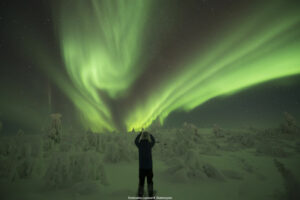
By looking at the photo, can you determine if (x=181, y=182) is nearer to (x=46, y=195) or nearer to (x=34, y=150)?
(x=46, y=195)

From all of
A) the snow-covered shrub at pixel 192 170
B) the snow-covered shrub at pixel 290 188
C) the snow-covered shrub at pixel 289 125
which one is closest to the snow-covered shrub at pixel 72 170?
the snow-covered shrub at pixel 192 170

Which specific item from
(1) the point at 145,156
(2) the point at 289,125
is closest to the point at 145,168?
(1) the point at 145,156

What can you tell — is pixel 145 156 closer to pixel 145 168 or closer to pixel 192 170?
pixel 145 168

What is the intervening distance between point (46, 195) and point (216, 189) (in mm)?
7191

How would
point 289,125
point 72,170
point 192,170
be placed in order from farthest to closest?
point 289,125, point 192,170, point 72,170

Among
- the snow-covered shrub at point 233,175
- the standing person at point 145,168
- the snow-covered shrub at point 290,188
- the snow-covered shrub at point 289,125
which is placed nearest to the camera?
the standing person at point 145,168

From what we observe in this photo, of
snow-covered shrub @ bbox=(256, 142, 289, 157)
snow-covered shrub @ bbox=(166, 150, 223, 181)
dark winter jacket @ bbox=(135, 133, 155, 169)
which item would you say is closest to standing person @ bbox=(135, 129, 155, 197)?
dark winter jacket @ bbox=(135, 133, 155, 169)

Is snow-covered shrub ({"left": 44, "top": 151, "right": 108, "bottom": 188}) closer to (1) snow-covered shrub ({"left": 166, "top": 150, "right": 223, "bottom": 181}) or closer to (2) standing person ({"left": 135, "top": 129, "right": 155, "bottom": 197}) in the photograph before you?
(2) standing person ({"left": 135, "top": 129, "right": 155, "bottom": 197})

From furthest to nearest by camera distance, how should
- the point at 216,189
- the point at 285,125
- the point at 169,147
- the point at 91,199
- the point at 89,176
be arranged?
Answer: the point at 285,125 → the point at 169,147 → the point at 89,176 → the point at 216,189 → the point at 91,199

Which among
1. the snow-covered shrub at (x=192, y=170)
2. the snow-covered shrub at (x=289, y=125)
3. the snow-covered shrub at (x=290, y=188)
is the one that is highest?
the snow-covered shrub at (x=289, y=125)

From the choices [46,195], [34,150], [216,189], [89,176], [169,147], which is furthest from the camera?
[169,147]

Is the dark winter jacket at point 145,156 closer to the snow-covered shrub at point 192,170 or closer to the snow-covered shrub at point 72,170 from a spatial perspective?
the snow-covered shrub at point 72,170

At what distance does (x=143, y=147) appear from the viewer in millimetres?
5363

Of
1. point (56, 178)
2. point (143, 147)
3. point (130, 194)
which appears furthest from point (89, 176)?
point (143, 147)
